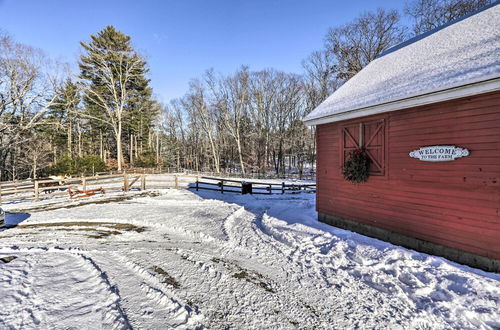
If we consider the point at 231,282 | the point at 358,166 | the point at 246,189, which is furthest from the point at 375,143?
the point at 246,189

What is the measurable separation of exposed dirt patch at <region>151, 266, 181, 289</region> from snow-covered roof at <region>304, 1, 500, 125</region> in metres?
5.56

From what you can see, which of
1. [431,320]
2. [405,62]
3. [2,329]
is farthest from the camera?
[405,62]

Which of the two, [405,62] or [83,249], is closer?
[83,249]

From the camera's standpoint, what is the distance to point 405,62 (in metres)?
6.30

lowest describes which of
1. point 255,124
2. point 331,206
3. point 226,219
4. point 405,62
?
point 226,219

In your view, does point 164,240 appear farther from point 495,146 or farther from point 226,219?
point 495,146

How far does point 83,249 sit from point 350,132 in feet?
23.7

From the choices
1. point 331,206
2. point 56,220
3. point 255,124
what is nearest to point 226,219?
point 331,206

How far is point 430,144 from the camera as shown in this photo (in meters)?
4.73

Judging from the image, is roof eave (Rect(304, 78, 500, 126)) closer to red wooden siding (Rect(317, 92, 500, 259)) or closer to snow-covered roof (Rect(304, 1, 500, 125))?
snow-covered roof (Rect(304, 1, 500, 125))

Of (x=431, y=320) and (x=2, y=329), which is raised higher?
(x=2, y=329)

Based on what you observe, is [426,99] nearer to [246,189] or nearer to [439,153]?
[439,153]

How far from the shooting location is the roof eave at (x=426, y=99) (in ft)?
12.5

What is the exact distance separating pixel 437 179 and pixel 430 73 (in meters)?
2.26
